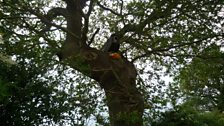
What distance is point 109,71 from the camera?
7.81 meters

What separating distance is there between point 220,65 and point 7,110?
494 cm

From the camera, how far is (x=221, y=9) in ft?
24.5

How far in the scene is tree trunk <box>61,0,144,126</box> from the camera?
24.0 feet

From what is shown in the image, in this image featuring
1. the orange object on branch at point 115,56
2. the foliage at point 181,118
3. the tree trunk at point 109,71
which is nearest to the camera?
the tree trunk at point 109,71

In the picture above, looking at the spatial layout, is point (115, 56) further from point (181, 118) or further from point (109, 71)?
point (181, 118)

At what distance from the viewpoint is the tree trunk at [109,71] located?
7312 millimetres

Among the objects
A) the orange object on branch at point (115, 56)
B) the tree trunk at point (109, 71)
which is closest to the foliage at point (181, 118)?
the tree trunk at point (109, 71)

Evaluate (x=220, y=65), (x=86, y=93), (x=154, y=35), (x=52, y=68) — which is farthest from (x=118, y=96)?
(x=220, y=65)

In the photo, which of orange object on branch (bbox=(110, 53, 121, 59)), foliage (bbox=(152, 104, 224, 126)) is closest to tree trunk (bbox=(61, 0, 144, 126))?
orange object on branch (bbox=(110, 53, 121, 59))

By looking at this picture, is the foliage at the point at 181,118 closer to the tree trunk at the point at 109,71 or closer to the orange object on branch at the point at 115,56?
the tree trunk at the point at 109,71

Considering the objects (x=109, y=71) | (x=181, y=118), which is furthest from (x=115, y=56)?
(x=181, y=118)

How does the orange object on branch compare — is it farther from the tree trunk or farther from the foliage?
the foliage

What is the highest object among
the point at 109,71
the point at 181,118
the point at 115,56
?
the point at 115,56

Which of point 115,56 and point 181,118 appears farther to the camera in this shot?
point 181,118
